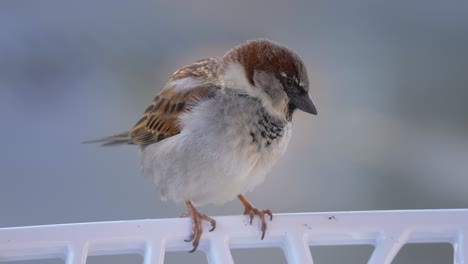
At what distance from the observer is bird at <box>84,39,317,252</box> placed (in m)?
1.07

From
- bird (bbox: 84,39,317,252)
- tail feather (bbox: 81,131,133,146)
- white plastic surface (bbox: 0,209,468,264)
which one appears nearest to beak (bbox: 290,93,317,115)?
bird (bbox: 84,39,317,252)

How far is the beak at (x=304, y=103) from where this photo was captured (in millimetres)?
1079

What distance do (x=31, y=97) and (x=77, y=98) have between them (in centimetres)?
19

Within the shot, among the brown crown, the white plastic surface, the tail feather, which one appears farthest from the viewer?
the tail feather

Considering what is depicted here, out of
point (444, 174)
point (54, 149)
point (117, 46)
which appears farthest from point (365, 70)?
point (54, 149)

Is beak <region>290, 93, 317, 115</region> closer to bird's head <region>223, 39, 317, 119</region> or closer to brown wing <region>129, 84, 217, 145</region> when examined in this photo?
bird's head <region>223, 39, 317, 119</region>

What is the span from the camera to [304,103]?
108cm

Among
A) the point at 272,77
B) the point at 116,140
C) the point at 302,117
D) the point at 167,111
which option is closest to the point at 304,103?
the point at 272,77

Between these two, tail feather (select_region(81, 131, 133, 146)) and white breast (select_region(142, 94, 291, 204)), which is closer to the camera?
white breast (select_region(142, 94, 291, 204))

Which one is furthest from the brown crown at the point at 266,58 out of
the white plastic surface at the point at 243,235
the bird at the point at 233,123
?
the white plastic surface at the point at 243,235

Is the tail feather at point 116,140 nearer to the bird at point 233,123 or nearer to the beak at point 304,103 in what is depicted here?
the bird at point 233,123

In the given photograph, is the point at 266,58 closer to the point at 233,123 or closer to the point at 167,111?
the point at 233,123

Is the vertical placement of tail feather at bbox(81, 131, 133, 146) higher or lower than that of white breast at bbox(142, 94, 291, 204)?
higher

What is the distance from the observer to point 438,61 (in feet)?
9.62
